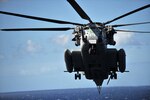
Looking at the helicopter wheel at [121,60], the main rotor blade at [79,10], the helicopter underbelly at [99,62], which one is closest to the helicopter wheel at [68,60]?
the helicopter underbelly at [99,62]

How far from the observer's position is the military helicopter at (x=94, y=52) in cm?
2556

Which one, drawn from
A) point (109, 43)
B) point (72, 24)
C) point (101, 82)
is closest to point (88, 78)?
point (101, 82)

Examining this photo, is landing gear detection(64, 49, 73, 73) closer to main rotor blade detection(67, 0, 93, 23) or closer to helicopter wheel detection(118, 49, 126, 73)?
helicopter wheel detection(118, 49, 126, 73)

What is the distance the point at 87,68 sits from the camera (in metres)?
27.8

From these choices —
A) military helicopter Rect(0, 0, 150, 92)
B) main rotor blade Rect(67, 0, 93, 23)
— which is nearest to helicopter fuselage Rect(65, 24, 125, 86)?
military helicopter Rect(0, 0, 150, 92)

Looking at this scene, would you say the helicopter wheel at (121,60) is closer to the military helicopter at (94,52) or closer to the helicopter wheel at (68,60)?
the military helicopter at (94,52)

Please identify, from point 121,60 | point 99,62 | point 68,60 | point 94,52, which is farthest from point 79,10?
point 121,60

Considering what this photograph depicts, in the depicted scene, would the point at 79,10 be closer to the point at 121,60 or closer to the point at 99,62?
the point at 99,62

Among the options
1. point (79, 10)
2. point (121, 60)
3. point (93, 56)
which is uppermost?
point (79, 10)

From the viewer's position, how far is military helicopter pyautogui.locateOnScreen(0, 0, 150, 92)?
25.6 metres

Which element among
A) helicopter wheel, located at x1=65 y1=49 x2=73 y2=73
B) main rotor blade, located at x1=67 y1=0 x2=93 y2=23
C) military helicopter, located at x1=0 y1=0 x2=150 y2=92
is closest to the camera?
main rotor blade, located at x1=67 y1=0 x2=93 y2=23

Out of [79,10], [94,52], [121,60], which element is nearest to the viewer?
[79,10]

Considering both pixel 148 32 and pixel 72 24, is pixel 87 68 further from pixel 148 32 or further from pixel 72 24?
pixel 148 32

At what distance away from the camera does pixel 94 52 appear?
25.8 m
